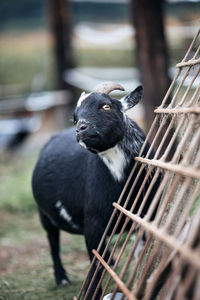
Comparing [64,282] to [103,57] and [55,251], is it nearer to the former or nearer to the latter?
[55,251]

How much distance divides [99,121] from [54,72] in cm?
1112

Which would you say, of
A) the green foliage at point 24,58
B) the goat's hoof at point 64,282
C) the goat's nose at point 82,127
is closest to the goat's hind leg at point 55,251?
the goat's hoof at point 64,282

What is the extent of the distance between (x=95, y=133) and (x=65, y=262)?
2.33 meters

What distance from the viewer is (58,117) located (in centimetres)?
1224

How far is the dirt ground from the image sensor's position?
4254 mm

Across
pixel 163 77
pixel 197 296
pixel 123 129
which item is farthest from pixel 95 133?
pixel 163 77

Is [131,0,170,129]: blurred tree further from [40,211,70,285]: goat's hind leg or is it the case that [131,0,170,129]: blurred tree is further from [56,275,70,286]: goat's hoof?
[56,275,70,286]: goat's hoof

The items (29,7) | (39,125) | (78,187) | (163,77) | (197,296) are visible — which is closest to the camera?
(197,296)

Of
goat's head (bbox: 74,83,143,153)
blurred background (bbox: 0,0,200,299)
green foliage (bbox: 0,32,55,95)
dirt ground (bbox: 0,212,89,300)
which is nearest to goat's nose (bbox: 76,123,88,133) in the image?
goat's head (bbox: 74,83,143,153)

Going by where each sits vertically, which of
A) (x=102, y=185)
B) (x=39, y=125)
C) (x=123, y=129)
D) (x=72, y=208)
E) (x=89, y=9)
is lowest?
(x=39, y=125)

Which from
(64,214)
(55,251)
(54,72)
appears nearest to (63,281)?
(55,251)

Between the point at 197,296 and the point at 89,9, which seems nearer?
the point at 197,296

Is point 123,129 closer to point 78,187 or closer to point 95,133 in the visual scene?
point 95,133

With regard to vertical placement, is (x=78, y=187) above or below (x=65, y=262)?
above
